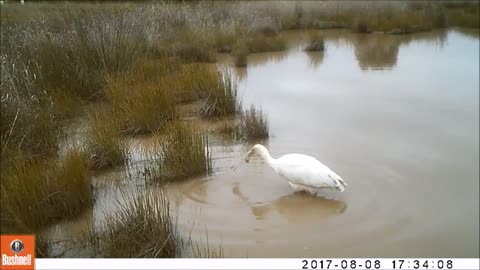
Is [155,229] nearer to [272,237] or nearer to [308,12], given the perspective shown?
[272,237]

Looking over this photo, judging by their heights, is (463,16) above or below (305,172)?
above

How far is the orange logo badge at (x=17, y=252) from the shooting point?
2529mm

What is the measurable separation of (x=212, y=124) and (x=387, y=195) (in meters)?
2.08

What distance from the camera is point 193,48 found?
824 cm

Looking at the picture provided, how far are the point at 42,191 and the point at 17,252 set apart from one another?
0.73 meters

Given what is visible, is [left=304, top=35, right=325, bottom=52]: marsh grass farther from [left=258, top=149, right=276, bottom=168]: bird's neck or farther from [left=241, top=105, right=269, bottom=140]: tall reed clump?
[left=258, top=149, right=276, bottom=168]: bird's neck

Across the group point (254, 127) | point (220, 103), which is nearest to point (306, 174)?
point (254, 127)

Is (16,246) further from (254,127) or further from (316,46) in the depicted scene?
(316,46)

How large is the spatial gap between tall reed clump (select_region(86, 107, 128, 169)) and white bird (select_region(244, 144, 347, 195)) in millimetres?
1198

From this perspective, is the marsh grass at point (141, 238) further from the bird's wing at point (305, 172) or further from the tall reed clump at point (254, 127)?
the tall reed clump at point (254, 127)

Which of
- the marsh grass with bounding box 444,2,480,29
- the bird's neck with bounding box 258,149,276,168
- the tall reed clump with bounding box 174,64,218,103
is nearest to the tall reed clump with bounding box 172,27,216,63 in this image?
the tall reed clump with bounding box 174,64,218,103

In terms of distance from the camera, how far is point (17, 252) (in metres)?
2.56

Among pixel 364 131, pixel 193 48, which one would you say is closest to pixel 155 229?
pixel 364 131

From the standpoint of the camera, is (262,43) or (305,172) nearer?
(305,172)
